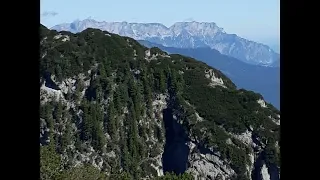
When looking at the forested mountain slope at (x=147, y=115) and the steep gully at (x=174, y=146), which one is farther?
the steep gully at (x=174, y=146)

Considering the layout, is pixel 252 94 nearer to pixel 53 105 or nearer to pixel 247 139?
pixel 247 139

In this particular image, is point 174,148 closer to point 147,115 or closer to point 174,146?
point 174,146

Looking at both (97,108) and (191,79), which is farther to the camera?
(191,79)

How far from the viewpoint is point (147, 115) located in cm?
4831

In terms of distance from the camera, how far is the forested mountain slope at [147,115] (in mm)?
43375

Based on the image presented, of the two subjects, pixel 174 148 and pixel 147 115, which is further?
pixel 147 115

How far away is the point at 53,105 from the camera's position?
147 feet

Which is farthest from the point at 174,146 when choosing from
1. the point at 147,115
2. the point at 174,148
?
the point at 147,115

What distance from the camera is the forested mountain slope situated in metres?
43.4

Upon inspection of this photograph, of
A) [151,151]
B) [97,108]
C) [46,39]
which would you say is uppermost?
[46,39]

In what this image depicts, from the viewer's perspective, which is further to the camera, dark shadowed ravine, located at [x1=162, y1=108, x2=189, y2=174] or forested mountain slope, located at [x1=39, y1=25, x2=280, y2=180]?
dark shadowed ravine, located at [x1=162, y1=108, x2=189, y2=174]
